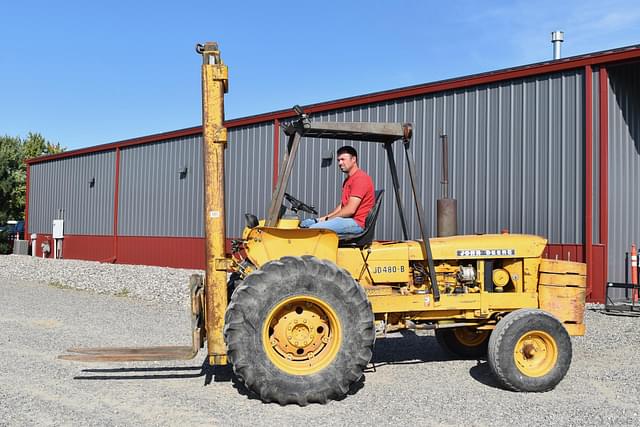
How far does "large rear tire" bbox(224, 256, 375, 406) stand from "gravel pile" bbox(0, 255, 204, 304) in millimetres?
7811

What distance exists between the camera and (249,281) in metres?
5.38

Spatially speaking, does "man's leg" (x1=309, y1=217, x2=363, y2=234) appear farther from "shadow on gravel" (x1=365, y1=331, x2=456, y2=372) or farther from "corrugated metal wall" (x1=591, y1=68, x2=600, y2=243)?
"corrugated metal wall" (x1=591, y1=68, x2=600, y2=243)

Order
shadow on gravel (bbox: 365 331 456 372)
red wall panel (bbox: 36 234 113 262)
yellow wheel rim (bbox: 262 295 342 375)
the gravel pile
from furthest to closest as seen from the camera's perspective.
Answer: red wall panel (bbox: 36 234 113 262) → the gravel pile → shadow on gravel (bbox: 365 331 456 372) → yellow wheel rim (bbox: 262 295 342 375)

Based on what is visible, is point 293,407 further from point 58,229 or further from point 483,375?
point 58,229

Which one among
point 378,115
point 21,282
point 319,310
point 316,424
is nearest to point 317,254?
point 319,310

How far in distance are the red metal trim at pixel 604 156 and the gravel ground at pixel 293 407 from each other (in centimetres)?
187

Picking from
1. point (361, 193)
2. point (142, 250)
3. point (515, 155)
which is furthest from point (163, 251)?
point (361, 193)

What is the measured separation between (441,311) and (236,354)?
2.17 meters

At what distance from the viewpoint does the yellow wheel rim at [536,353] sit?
6005mm

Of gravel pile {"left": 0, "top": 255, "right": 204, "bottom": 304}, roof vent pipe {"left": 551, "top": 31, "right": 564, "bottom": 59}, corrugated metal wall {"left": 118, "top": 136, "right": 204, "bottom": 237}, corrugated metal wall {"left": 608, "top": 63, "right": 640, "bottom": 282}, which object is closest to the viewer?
corrugated metal wall {"left": 608, "top": 63, "right": 640, "bottom": 282}

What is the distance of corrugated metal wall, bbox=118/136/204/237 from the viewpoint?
20.7 metres

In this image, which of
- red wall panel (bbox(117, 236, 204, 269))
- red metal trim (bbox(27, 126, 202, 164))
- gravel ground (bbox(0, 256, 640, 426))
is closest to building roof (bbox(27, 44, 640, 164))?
red metal trim (bbox(27, 126, 202, 164))

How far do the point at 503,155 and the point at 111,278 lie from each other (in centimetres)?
1043

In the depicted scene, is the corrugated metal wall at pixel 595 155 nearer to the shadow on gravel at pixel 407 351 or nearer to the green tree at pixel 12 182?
the shadow on gravel at pixel 407 351
